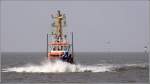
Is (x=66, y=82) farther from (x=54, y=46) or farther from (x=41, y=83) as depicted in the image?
(x=54, y=46)

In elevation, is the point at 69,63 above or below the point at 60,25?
below

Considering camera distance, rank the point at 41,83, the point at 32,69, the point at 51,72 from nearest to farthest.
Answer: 1. the point at 41,83
2. the point at 51,72
3. the point at 32,69

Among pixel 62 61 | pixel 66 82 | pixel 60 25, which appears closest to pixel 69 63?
pixel 62 61

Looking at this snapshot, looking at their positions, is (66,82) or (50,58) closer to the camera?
(66,82)

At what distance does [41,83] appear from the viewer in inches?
1873

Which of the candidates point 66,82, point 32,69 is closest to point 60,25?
point 32,69

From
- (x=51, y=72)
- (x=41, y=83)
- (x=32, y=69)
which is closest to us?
(x=41, y=83)

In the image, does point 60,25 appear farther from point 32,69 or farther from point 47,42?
point 32,69

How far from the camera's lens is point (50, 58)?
6719 cm

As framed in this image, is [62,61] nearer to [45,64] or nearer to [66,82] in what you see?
[45,64]

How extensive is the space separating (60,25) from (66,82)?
760 inches

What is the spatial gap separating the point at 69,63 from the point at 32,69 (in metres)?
6.51

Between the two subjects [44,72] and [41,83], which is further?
[44,72]

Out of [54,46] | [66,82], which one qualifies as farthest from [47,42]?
[66,82]
